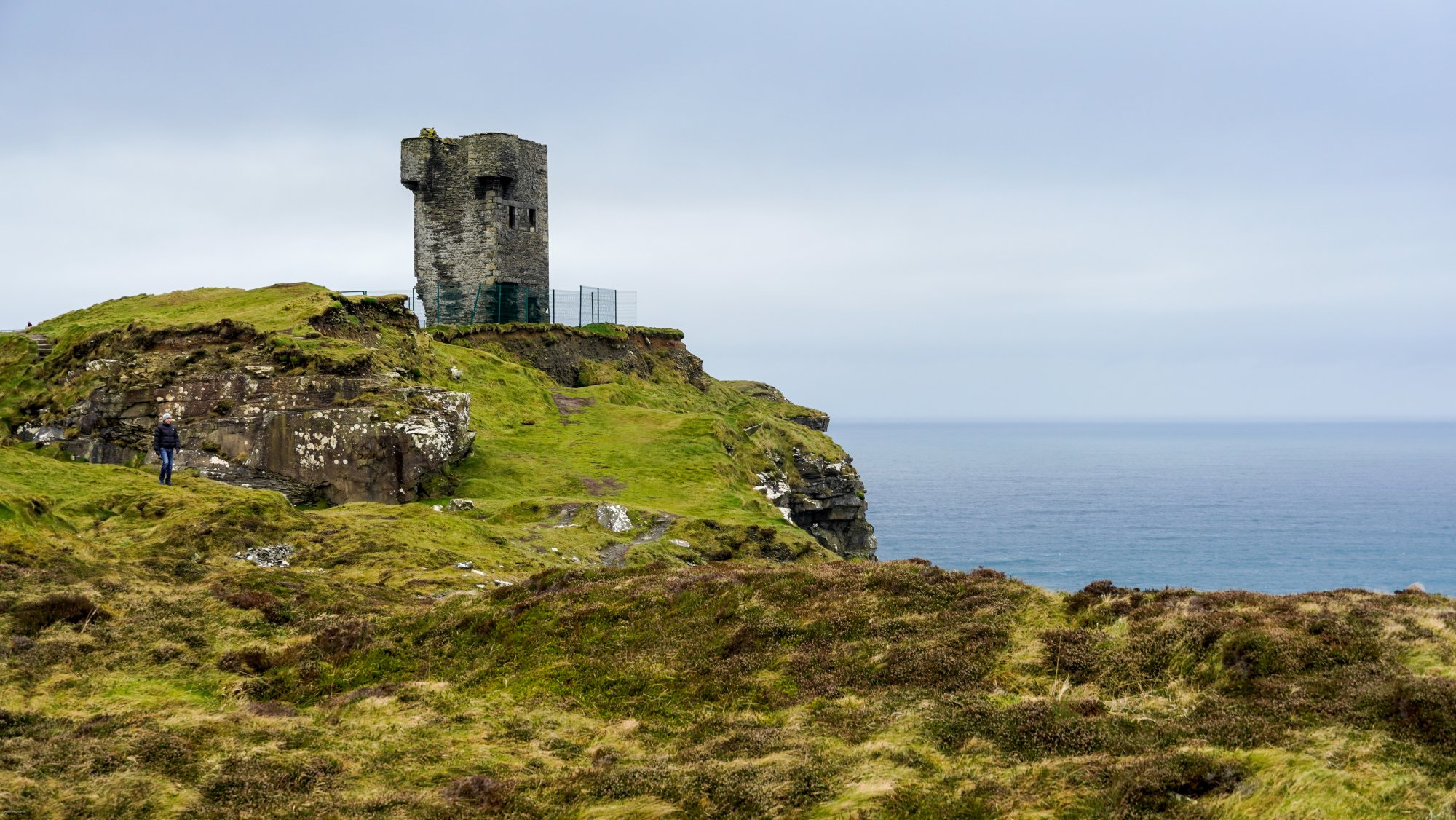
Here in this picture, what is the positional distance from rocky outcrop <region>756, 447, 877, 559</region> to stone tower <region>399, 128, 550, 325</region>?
87.2 feet

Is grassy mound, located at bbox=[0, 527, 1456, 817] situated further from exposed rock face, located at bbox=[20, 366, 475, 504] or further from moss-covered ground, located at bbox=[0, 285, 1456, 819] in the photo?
exposed rock face, located at bbox=[20, 366, 475, 504]

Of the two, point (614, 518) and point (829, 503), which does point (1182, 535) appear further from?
point (614, 518)

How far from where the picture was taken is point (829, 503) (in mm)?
58938

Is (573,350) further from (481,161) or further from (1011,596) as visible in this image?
(1011,596)

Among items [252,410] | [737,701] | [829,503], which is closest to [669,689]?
[737,701]

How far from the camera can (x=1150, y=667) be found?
14070 millimetres

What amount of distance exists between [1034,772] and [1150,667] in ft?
12.2

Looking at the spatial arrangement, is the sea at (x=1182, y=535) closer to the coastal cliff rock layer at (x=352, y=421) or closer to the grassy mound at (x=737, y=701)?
the coastal cliff rock layer at (x=352, y=421)

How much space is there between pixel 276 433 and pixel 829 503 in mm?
31012

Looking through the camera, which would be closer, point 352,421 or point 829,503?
point 352,421

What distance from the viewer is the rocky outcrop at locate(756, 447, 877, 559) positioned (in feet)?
185

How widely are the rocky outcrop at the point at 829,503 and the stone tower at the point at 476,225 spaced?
26.6 meters

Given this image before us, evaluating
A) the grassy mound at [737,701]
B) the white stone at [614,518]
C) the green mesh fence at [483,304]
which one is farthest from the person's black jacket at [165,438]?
the green mesh fence at [483,304]

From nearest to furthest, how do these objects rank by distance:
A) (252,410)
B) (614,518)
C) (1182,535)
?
1. (614,518)
2. (252,410)
3. (1182,535)
